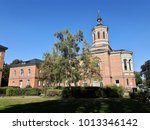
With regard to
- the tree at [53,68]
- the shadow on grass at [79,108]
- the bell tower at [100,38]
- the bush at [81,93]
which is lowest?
the shadow on grass at [79,108]

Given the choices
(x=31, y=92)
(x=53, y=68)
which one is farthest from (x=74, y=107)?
(x=31, y=92)

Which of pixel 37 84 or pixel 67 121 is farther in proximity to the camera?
pixel 37 84

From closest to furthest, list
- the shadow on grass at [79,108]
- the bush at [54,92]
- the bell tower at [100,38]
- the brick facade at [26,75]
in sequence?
1. the shadow on grass at [79,108]
2. the bush at [54,92]
3. the bell tower at [100,38]
4. the brick facade at [26,75]

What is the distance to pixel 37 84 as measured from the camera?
52.5 metres

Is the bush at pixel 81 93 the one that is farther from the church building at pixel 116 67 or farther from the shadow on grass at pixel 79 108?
the church building at pixel 116 67

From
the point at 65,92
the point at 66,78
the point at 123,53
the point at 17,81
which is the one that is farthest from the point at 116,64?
the point at 17,81

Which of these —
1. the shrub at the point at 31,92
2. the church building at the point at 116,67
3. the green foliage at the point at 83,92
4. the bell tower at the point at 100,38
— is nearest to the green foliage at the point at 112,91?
the green foliage at the point at 83,92

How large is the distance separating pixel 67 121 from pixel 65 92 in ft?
65.2

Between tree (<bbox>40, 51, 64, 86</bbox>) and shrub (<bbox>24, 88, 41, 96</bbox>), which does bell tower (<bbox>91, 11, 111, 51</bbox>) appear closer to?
tree (<bbox>40, 51, 64, 86</bbox>)

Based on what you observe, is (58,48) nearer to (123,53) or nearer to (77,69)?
(77,69)

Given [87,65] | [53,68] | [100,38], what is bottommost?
[53,68]

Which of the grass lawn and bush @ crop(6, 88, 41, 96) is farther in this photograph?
bush @ crop(6, 88, 41, 96)

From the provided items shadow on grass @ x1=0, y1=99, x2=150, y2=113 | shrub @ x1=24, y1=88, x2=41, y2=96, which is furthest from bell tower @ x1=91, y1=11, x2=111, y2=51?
shadow on grass @ x1=0, y1=99, x2=150, y2=113

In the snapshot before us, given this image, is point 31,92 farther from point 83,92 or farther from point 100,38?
point 100,38
